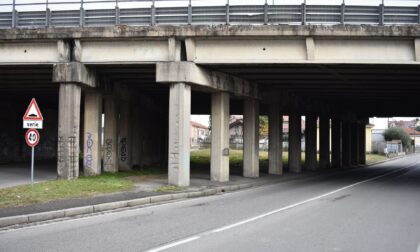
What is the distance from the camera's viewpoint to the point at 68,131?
18.7 metres

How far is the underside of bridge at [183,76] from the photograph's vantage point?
1791 cm

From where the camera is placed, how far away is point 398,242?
8.24 metres

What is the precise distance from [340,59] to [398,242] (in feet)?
34.9

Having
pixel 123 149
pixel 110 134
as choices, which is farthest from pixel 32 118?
pixel 123 149

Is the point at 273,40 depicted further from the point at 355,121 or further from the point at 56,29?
the point at 355,121

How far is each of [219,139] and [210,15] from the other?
17.5 feet

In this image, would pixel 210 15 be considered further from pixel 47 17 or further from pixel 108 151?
pixel 108 151

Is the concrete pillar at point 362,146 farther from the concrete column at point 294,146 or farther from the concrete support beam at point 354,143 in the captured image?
the concrete column at point 294,146

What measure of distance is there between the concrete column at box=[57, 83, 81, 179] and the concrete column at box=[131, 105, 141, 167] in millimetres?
8406

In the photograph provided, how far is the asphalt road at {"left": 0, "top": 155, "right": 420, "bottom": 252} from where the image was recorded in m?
7.77

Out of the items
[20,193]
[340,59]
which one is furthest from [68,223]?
[340,59]

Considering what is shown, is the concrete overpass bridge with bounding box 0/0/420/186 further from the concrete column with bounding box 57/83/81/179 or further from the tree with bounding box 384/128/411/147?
the tree with bounding box 384/128/411/147

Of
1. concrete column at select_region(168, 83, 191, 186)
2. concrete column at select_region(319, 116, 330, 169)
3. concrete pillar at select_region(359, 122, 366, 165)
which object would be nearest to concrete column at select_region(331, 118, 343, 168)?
concrete column at select_region(319, 116, 330, 169)

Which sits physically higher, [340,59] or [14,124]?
[340,59]
